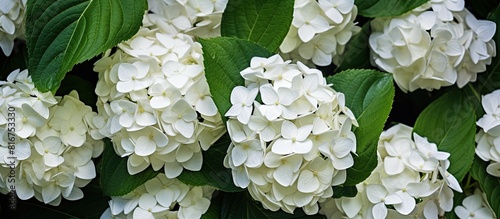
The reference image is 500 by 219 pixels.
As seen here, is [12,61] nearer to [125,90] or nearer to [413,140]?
[125,90]

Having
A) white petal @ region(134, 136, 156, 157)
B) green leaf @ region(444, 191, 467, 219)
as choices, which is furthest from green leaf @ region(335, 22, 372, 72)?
white petal @ region(134, 136, 156, 157)

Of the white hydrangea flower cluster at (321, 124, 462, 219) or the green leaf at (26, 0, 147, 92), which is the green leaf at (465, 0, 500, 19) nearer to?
the white hydrangea flower cluster at (321, 124, 462, 219)

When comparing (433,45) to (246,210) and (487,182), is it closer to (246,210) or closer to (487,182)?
(487,182)

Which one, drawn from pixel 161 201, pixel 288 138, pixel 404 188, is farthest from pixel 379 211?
pixel 161 201

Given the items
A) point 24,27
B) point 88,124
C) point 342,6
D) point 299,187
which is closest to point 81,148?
point 88,124

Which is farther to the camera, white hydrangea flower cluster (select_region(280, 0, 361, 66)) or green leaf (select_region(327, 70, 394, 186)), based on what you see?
white hydrangea flower cluster (select_region(280, 0, 361, 66))
